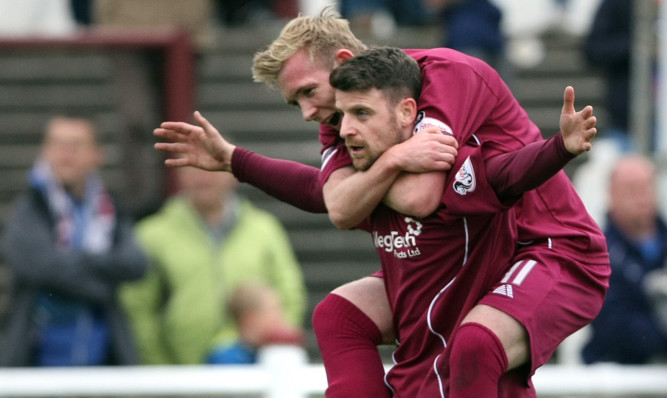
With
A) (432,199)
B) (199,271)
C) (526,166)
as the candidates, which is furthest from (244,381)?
(526,166)

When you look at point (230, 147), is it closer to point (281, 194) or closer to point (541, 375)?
point (281, 194)

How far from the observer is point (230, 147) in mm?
4371

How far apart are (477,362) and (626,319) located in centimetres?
288

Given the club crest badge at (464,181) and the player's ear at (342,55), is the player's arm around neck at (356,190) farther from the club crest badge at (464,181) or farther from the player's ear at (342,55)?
the player's ear at (342,55)

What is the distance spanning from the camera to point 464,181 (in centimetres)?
372

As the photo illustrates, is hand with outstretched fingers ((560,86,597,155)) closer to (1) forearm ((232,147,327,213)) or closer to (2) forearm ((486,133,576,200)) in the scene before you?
(2) forearm ((486,133,576,200))

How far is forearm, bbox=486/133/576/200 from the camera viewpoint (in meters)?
3.58

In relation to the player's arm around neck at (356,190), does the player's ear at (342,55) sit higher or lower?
higher

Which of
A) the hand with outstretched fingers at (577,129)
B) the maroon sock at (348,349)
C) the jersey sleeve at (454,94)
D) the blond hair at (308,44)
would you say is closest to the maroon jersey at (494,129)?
the jersey sleeve at (454,94)

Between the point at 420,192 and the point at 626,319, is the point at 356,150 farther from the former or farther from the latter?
the point at 626,319

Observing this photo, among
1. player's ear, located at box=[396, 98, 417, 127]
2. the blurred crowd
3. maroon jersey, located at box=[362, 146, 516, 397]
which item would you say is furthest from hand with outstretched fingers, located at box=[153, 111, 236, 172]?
the blurred crowd

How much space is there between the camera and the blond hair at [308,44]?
4.00 metres

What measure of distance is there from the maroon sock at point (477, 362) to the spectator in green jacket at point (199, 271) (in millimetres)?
2887

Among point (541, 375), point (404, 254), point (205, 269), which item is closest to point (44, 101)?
point (205, 269)
